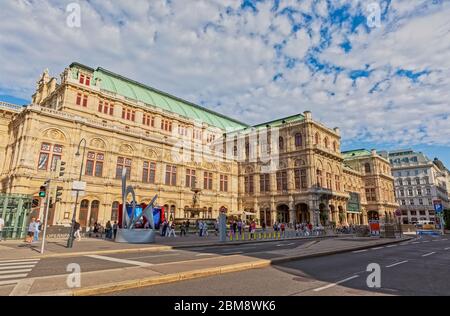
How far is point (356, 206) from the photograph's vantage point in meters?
58.1

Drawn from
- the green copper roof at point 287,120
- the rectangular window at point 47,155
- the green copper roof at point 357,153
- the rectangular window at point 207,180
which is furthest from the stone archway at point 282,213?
the green copper roof at point 357,153

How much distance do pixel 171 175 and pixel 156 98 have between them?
1766 cm

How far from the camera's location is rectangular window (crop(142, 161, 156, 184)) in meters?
44.4

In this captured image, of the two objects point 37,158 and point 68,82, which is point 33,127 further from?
point 68,82

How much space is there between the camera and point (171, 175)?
4812cm

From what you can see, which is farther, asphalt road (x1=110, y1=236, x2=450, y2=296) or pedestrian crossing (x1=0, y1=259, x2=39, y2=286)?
pedestrian crossing (x1=0, y1=259, x2=39, y2=286)

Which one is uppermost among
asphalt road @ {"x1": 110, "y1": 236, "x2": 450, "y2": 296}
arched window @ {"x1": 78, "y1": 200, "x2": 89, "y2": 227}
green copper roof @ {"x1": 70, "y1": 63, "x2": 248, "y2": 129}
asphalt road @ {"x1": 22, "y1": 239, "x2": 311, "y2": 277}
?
green copper roof @ {"x1": 70, "y1": 63, "x2": 248, "y2": 129}

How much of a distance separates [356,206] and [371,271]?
54.1 meters

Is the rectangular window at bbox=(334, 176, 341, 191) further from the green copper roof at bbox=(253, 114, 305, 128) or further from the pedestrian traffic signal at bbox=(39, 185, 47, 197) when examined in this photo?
the pedestrian traffic signal at bbox=(39, 185, 47, 197)

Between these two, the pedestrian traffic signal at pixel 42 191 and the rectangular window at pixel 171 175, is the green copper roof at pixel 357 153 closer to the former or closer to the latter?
the rectangular window at pixel 171 175

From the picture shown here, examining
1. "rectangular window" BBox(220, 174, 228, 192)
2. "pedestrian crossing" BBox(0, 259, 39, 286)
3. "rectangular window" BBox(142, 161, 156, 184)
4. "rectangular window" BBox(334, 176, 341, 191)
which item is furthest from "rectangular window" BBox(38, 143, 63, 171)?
"rectangular window" BBox(334, 176, 341, 191)

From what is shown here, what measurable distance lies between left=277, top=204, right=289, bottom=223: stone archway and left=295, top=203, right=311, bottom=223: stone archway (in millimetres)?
2221

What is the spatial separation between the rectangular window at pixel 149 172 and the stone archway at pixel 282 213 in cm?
2524

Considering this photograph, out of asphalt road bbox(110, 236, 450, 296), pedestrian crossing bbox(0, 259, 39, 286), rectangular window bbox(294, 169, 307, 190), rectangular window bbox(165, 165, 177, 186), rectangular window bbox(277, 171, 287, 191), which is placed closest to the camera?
asphalt road bbox(110, 236, 450, 296)
